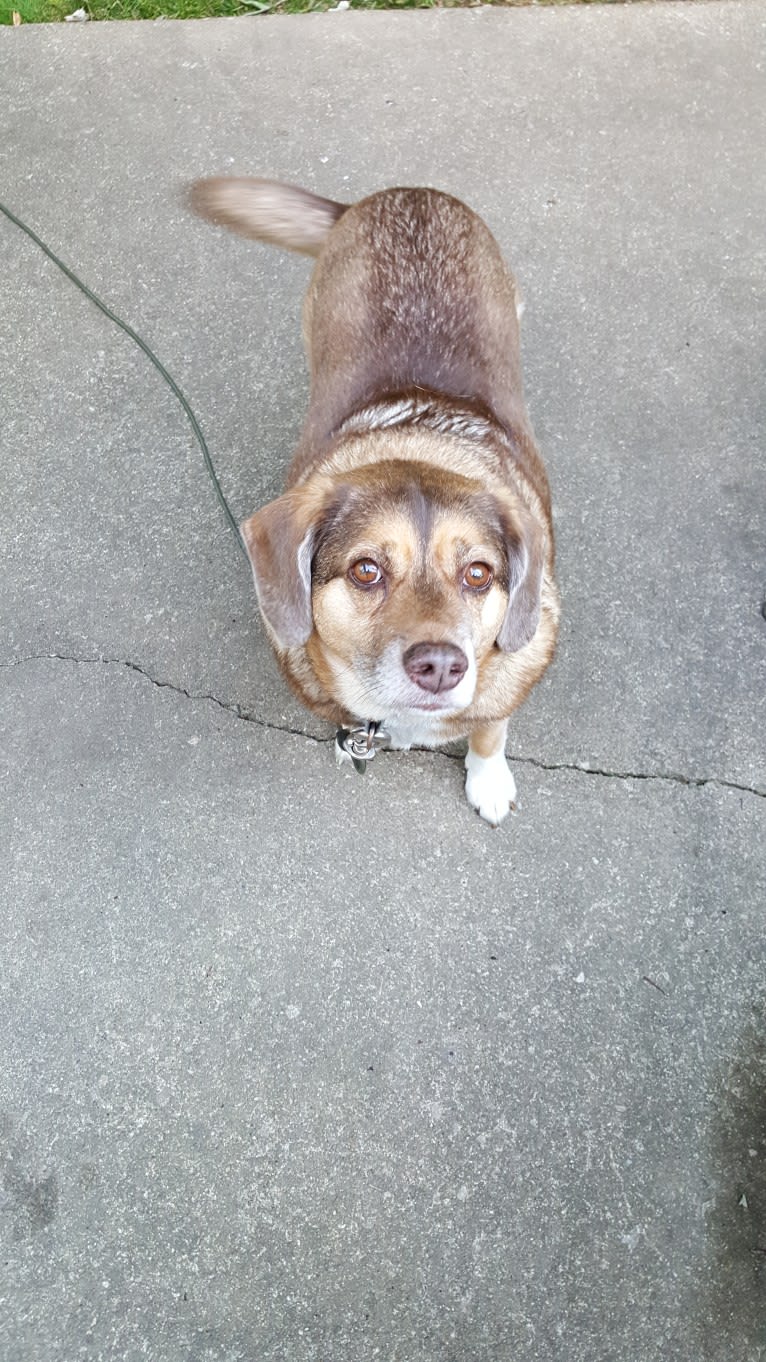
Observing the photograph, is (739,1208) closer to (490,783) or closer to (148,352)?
(490,783)

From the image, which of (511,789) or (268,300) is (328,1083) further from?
(268,300)

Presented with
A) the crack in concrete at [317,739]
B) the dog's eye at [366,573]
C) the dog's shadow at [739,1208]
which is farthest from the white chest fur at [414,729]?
the dog's shadow at [739,1208]

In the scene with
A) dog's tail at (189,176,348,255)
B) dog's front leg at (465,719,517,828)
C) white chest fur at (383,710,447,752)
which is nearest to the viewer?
white chest fur at (383,710,447,752)

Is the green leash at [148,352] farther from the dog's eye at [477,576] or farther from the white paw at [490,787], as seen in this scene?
the dog's eye at [477,576]

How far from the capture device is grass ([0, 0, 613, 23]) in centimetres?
503

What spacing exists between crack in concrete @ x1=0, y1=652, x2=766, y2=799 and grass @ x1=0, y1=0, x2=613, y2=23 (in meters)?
3.95

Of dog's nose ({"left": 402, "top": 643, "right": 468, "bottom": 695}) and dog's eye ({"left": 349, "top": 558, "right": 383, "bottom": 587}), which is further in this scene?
dog's eye ({"left": 349, "top": 558, "right": 383, "bottom": 587})

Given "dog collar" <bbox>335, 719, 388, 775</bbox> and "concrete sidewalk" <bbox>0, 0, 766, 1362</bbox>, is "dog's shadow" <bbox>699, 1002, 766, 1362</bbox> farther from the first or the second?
"dog collar" <bbox>335, 719, 388, 775</bbox>

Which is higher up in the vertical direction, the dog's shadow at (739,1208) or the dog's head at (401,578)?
the dog's head at (401,578)

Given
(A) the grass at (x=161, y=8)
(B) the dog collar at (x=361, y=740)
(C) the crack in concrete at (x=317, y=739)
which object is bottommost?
(C) the crack in concrete at (x=317, y=739)

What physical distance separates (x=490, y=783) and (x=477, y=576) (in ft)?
3.07

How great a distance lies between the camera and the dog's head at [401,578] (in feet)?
7.13

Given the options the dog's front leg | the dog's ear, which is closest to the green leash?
the dog's ear

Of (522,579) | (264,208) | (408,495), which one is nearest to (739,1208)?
(522,579)
